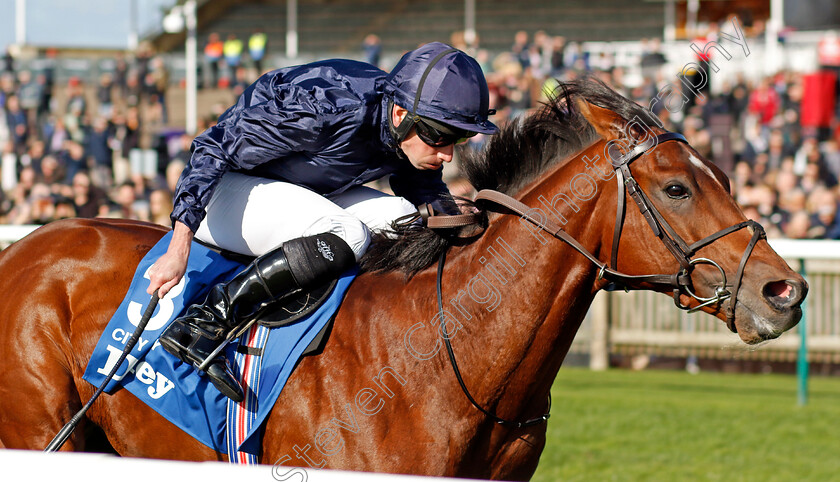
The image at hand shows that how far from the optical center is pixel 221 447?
9.88 feet

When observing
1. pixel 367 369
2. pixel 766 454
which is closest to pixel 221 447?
pixel 367 369

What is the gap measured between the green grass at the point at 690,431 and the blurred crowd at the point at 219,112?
1.82 metres

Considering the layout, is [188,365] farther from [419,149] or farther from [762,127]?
[762,127]

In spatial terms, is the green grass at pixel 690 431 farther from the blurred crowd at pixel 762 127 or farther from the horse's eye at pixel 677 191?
the horse's eye at pixel 677 191

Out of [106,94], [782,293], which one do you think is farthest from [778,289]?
[106,94]

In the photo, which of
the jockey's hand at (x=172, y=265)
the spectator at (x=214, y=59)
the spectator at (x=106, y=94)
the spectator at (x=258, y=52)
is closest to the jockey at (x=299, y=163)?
the jockey's hand at (x=172, y=265)

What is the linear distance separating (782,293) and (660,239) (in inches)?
13.9

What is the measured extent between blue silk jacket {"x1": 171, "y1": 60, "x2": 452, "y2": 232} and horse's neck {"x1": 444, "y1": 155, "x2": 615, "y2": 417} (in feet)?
1.24

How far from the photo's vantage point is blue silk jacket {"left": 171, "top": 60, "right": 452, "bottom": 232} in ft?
9.80

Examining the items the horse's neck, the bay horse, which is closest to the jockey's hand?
the bay horse

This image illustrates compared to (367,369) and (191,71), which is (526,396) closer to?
(367,369)

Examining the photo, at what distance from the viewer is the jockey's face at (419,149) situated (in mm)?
2979

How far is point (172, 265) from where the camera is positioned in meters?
2.97

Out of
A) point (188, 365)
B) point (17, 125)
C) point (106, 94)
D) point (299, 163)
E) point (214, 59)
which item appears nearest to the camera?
point (188, 365)
